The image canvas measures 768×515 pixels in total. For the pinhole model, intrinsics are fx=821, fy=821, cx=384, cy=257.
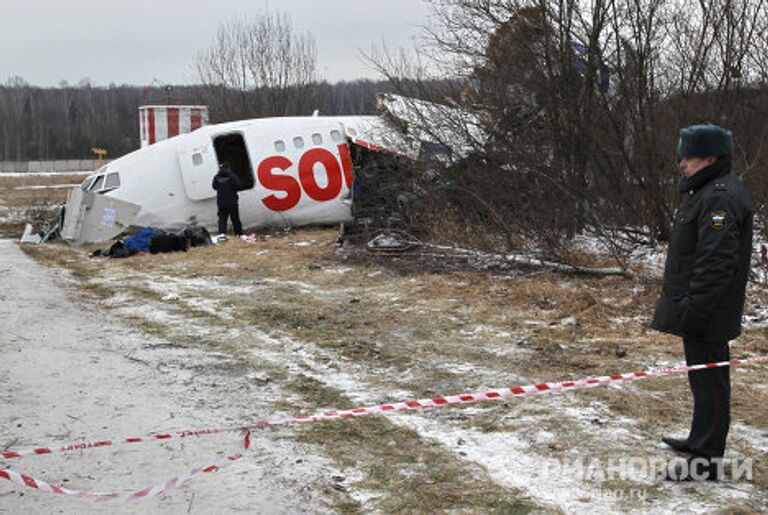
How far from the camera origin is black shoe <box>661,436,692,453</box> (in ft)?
15.8

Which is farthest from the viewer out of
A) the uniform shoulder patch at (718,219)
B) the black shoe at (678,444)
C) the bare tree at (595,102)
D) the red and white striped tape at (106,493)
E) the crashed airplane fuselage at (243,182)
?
the crashed airplane fuselage at (243,182)

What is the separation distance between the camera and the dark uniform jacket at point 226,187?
1682cm

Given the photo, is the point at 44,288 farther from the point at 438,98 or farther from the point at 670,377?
the point at 670,377

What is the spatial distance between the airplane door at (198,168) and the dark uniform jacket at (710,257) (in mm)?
13908

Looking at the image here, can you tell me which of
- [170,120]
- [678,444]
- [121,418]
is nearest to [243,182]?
[121,418]

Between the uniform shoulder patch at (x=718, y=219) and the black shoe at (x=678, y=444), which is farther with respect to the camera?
the black shoe at (x=678, y=444)

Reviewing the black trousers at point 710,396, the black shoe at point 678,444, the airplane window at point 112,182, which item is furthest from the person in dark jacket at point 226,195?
the black trousers at point 710,396

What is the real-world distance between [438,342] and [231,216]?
33.2 ft

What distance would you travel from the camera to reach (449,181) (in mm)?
13742

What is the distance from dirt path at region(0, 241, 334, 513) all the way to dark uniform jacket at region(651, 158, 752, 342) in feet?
7.14

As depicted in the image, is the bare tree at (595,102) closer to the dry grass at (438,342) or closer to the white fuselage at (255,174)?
the dry grass at (438,342)

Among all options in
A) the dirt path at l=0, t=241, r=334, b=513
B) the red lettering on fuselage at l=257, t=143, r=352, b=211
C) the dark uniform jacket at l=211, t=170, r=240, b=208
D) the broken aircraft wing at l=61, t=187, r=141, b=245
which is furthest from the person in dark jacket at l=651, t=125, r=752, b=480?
the broken aircraft wing at l=61, t=187, r=141, b=245

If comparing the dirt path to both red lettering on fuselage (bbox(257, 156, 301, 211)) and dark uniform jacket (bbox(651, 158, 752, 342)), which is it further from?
red lettering on fuselage (bbox(257, 156, 301, 211))

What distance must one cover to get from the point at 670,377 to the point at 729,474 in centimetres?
193
